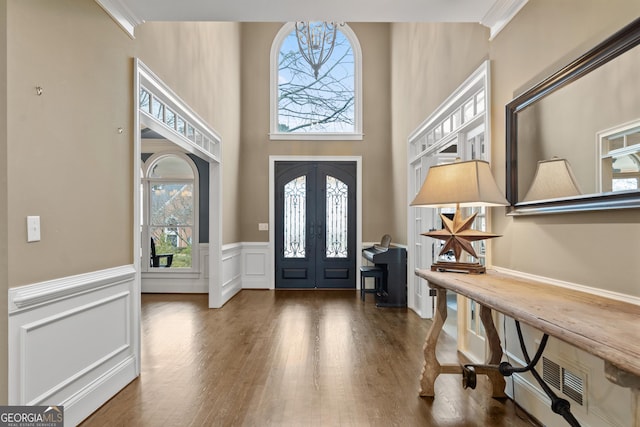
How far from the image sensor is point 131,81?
281 cm

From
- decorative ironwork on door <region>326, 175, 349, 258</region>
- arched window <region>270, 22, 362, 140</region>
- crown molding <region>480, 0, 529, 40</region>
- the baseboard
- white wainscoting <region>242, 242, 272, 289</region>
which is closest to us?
the baseboard

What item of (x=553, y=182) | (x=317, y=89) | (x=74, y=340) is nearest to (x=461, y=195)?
(x=553, y=182)

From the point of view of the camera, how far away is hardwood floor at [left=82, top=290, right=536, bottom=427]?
222cm

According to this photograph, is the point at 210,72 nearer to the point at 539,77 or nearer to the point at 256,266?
the point at 256,266

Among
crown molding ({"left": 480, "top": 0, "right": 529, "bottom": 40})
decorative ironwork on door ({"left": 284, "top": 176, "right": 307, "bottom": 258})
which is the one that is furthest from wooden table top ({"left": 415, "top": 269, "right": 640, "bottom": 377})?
decorative ironwork on door ({"left": 284, "top": 176, "right": 307, "bottom": 258})

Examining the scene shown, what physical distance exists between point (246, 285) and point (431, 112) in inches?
171

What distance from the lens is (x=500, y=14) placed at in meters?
2.52

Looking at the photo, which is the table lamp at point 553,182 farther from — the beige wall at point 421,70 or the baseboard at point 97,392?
the baseboard at point 97,392

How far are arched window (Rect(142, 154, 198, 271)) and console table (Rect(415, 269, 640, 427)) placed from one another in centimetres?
492

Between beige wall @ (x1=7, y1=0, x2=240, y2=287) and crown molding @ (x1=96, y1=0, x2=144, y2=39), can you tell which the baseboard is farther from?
crown molding @ (x1=96, y1=0, x2=144, y2=39)

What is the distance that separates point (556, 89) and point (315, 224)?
5.14 m

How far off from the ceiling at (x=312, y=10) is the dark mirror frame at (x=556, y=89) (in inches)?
27.2

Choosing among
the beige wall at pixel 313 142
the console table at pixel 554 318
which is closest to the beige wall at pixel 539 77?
the console table at pixel 554 318

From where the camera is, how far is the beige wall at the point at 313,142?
265 inches
